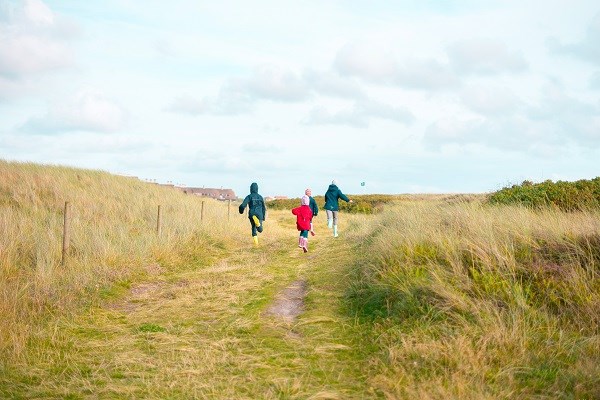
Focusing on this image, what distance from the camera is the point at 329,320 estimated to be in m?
8.77

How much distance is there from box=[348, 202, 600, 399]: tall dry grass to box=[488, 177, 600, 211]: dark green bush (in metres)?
6.31

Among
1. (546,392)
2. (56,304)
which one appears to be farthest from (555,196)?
(56,304)

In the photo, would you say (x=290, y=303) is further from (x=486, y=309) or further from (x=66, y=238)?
(x=66, y=238)

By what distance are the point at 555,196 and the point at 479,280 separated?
11.0 m

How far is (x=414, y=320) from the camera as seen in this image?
25.9ft

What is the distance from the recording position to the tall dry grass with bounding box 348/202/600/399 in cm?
604

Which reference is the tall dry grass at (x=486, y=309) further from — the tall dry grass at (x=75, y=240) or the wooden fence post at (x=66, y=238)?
the wooden fence post at (x=66, y=238)

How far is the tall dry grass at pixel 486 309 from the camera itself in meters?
6.04

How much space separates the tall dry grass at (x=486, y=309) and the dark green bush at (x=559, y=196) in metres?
6.31

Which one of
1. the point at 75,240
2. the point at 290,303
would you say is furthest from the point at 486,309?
the point at 75,240

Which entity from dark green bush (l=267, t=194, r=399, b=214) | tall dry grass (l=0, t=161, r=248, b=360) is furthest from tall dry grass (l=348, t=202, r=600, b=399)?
dark green bush (l=267, t=194, r=399, b=214)

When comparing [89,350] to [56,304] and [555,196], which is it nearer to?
[56,304]

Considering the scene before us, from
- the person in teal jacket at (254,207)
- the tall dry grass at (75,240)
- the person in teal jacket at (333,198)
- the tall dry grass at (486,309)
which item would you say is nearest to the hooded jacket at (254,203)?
the person in teal jacket at (254,207)

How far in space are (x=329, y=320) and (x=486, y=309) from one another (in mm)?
2367
